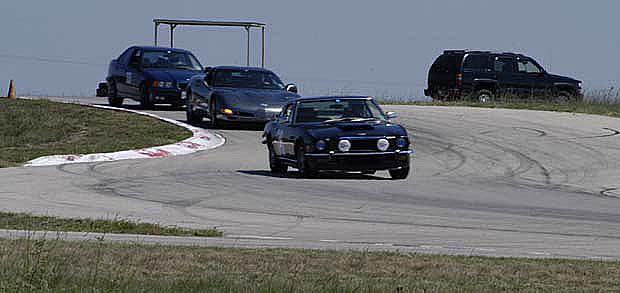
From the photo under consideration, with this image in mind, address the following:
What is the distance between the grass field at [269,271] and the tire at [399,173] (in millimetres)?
7918

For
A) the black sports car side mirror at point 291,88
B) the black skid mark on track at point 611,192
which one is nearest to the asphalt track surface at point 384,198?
the black skid mark on track at point 611,192

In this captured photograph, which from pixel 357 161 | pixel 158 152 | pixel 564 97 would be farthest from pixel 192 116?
pixel 564 97

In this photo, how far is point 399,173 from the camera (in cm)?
1856

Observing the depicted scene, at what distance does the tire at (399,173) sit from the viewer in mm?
18500

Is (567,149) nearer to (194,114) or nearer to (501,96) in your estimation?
(194,114)

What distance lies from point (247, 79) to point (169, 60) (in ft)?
17.3

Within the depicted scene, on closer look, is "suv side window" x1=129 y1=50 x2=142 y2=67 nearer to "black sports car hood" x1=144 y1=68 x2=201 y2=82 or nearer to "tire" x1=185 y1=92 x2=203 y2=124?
"black sports car hood" x1=144 y1=68 x2=201 y2=82

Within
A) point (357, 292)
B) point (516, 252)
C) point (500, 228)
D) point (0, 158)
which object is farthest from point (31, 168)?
point (357, 292)

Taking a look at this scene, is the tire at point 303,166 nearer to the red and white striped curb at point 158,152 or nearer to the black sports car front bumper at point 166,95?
the red and white striped curb at point 158,152

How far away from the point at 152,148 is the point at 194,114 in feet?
20.0

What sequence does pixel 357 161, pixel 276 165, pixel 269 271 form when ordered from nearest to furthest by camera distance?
1. pixel 269 271
2. pixel 357 161
3. pixel 276 165

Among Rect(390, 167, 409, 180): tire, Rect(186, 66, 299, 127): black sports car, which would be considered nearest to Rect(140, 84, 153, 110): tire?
Rect(186, 66, 299, 127): black sports car

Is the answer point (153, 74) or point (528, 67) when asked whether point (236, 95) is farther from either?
point (528, 67)

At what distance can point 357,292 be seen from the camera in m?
8.01
